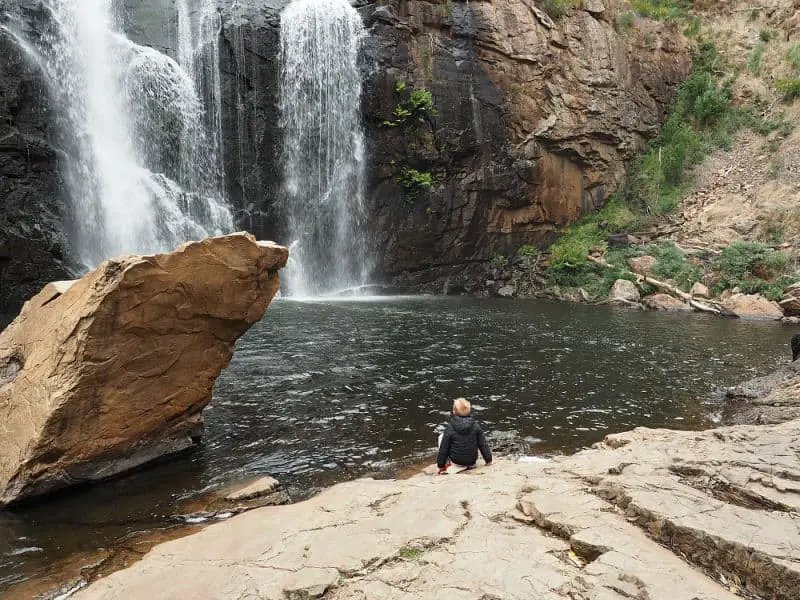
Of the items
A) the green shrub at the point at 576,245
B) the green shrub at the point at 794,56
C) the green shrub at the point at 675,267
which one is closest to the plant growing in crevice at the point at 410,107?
the green shrub at the point at 576,245

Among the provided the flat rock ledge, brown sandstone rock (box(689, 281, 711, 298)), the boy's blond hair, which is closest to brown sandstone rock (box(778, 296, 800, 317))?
brown sandstone rock (box(689, 281, 711, 298))

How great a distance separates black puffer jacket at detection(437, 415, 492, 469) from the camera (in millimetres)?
6227

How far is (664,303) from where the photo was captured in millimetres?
22500

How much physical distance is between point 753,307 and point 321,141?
1962cm

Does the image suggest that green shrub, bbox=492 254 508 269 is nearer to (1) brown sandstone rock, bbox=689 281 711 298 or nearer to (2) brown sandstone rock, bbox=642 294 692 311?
(2) brown sandstone rock, bbox=642 294 692 311

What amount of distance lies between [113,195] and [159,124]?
3.76 m

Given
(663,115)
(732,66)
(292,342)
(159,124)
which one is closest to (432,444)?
(292,342)

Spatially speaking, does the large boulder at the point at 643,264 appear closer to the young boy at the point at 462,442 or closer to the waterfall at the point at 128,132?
the waterfall at the point at 128,132

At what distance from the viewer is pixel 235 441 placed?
7.50m

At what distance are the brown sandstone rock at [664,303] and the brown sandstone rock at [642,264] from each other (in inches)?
76.0

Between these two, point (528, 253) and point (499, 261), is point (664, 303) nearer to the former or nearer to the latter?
point (528, 253)

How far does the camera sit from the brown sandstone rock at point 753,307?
19.9 meters

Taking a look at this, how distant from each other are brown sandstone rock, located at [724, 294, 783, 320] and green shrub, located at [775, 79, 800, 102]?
15.0 meters

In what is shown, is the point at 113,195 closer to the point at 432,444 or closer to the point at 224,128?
Answer: the point at 224,128
